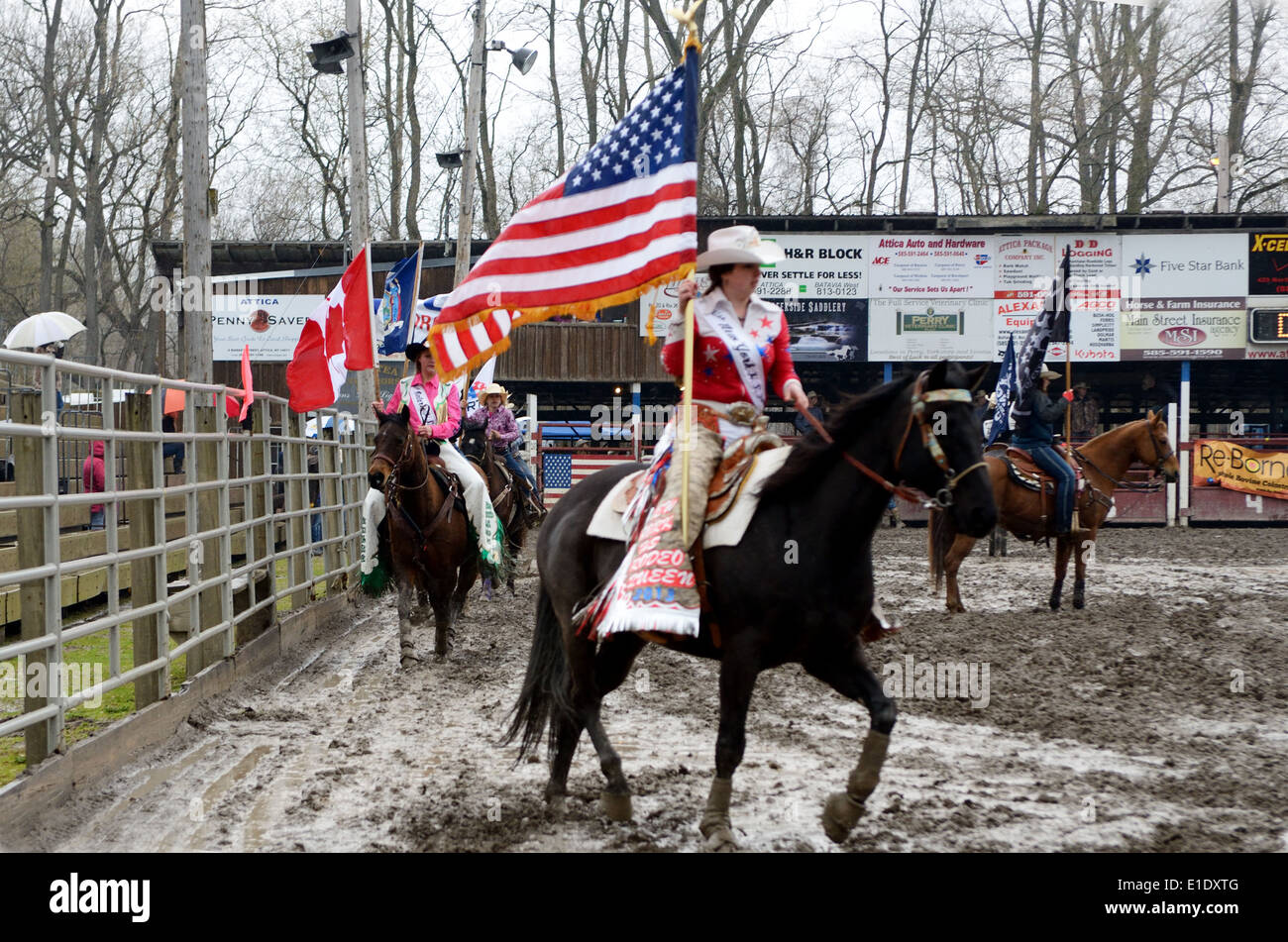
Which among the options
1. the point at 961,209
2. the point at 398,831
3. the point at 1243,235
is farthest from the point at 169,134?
the point at 398,831

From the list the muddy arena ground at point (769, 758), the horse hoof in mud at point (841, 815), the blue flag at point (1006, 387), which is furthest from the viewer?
the blue flag at point (1006, 387)

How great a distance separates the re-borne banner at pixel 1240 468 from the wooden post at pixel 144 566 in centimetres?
2225

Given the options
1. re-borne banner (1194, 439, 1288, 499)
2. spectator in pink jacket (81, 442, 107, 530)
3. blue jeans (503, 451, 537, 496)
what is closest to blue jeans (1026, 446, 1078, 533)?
blue jeans (503, 451, 537, 496)

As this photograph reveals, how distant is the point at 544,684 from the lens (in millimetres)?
5848

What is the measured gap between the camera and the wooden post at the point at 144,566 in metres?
7.14

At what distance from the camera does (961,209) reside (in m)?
39.2

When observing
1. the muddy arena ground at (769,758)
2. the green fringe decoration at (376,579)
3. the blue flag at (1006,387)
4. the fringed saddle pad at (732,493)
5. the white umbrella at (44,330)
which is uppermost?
the white umbrella at (44,330)

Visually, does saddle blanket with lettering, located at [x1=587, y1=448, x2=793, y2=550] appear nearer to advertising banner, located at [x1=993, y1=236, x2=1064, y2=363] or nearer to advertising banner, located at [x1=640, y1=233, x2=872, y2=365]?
advertising banner, located at [x1=640, y1=233, x2=872, y2=365]

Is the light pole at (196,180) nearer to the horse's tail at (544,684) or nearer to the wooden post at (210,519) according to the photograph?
the wooden post at (210,519)

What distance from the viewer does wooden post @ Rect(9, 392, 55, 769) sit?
5590mm

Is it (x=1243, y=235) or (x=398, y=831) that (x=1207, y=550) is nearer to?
(x=1243, y=235)

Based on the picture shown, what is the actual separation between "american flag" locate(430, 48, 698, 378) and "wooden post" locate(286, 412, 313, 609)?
6067mm

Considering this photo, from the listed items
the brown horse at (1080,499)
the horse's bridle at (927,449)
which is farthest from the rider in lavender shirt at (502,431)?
the horse's bridle at (927,449)
